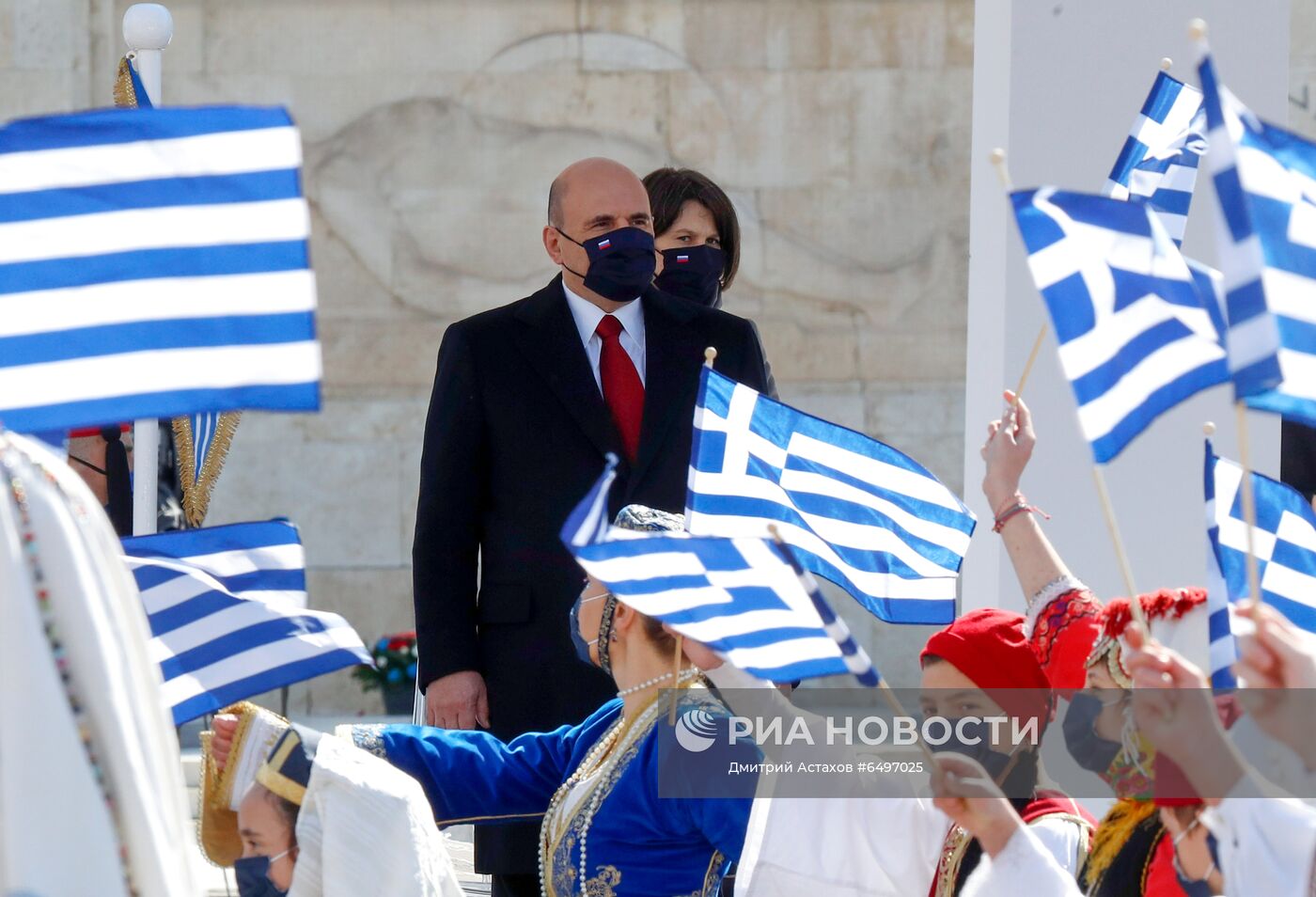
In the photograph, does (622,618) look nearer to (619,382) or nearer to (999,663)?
(999,663)

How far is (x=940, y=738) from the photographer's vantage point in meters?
3.44

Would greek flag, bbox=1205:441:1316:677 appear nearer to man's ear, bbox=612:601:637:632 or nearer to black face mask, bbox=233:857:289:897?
man's ear, bbox=612:601:637:632

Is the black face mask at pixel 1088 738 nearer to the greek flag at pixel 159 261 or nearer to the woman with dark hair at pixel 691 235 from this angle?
the greek flag at pixel 159 261

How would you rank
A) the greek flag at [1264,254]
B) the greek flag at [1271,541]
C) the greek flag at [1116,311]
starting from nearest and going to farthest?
1. the greek flag at [1264,254]
2. the greek flag at [1116,311]
3. the greek flag at [1271,541]

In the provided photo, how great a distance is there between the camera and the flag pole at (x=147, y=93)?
5246 millimetres

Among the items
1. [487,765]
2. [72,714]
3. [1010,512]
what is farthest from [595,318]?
[72,714]

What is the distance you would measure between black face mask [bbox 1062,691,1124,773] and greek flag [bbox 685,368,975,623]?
2.23 feet

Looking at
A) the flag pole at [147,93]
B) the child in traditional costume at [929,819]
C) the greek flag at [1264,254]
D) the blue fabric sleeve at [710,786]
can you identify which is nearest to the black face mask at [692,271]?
the flag pole at [147,93]

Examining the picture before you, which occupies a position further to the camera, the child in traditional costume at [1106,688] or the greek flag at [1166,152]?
the greek flag at [1166,152]

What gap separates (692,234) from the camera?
555cm

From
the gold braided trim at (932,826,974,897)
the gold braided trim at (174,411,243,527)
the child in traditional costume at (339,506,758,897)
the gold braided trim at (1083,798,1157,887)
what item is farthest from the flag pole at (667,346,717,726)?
the gold braided trim at (174,411,243,527)

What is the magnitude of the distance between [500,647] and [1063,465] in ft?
5.52

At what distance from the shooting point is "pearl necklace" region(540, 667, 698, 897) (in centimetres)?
364

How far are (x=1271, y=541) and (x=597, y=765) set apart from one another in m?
1.24
